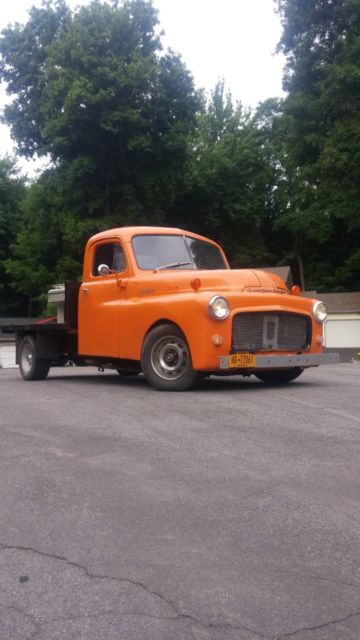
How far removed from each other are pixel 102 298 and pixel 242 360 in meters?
2.68

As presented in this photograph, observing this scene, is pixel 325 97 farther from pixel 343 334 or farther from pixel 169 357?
pixel 169 357

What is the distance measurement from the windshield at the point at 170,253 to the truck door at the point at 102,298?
0.90 feet

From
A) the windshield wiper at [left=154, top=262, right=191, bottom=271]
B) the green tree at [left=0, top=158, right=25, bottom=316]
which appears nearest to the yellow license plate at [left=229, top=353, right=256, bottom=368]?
the windshield wiper at [left=154, top=262, right=191, bottom=271]

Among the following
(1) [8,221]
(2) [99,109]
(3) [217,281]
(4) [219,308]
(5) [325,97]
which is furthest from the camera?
(1) [8,221]

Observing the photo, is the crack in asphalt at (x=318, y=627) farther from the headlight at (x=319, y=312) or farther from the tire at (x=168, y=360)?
the headlight at (x=319, y=312)

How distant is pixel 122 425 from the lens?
6742 millimetres

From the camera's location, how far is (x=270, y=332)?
9.39 metres

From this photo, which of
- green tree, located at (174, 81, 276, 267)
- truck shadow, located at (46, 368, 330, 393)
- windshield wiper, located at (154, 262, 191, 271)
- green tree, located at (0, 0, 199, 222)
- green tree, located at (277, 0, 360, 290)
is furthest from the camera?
green tree, located at (174, 81, 276, 267)

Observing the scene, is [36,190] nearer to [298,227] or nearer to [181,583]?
[298,227]

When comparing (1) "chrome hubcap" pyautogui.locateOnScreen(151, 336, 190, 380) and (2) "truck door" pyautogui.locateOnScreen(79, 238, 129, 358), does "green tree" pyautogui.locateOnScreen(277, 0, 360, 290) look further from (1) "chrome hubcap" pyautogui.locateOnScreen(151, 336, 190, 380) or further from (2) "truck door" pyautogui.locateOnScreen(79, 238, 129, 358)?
(1) "chrome hubcap" pyautogui.locateOnScreen(151, 336, 190, 380)

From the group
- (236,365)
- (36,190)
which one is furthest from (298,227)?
(236,365)

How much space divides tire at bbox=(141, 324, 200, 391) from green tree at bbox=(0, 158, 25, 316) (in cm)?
4726

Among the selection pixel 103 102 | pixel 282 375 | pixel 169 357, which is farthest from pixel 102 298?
pixel 103 102

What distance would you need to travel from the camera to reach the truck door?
10312 millimetres
